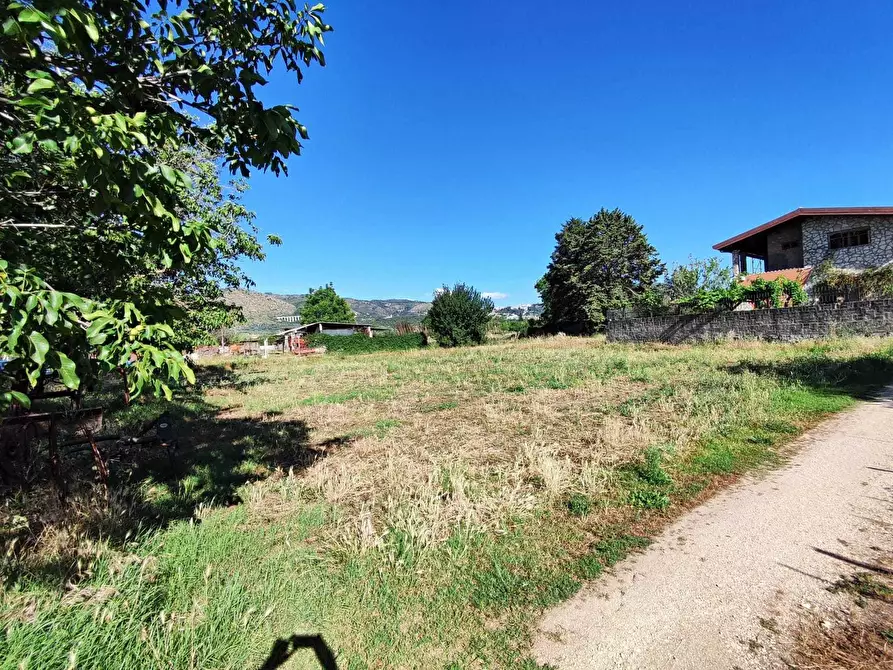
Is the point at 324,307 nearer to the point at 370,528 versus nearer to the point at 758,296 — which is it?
the point at 758,296

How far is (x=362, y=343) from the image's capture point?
4041 cm

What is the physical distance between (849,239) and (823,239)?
1.25m

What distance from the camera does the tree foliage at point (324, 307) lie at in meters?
85.1

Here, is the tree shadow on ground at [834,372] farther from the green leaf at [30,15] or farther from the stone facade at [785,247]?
the stone facade at [785,247]

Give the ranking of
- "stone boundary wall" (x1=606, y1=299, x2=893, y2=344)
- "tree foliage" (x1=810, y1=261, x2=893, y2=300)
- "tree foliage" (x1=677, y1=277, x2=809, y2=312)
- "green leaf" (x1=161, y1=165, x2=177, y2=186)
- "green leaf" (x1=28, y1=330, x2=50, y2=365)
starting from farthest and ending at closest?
"tree foliage" (x1=677, y1=277, x2=809, y2=312), "tree foliage" (x1=810, y1=261, x2=893, y2=300), "stone boundary wall" (x1=606, y1=299, x2=893, y2=344), "green leaf" (x1=161, y1=165, x2=177, y2=186), "green leaf" (x1=28, y1=330, x2=50, y2=365)

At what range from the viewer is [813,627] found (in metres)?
2.66

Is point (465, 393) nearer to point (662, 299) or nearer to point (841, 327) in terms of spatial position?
point (841, 327)

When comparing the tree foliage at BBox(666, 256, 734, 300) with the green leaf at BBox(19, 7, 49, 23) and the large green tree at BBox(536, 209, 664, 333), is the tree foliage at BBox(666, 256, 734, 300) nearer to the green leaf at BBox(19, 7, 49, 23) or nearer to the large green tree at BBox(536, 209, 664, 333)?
the large green tree at BBox(536, 209, 664, 333)

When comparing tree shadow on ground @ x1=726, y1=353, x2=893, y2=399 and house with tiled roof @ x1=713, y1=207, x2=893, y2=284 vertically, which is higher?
house with tiled roof @ x1=713, y1=207, x2=893, y2=284

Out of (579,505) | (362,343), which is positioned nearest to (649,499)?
(579,505)

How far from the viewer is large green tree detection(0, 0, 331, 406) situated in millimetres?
1776

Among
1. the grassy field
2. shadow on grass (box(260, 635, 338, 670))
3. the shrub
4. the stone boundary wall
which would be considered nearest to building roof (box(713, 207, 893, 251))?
the stone boundary wall

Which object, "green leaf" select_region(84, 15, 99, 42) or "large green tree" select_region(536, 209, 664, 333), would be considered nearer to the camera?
"green leaf" select_region(84, 15, 99, 42)

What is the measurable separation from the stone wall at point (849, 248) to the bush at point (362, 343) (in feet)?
104
